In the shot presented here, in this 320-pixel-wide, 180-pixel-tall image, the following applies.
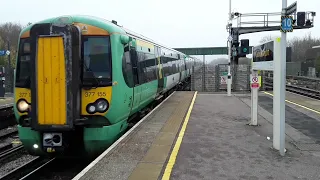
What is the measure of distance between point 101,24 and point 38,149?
2.80 metres

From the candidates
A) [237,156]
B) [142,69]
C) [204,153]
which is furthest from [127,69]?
[237,156]

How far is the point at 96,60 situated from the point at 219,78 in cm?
1836

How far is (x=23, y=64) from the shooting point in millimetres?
6441

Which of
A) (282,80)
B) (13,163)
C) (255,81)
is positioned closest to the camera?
(282,80)

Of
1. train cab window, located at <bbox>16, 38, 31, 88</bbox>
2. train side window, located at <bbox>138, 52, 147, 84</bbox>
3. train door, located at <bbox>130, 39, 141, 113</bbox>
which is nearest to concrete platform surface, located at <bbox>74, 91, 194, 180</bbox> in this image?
train door, located at <bbox>130, 39, 141, 113</bbox>

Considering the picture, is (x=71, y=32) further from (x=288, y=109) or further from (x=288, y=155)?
(x=288, y=109)

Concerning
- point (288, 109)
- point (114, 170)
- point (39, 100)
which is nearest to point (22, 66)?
point (39, 100)

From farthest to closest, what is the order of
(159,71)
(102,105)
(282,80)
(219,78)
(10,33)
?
1. (10,33)
2. (219,78)
3. (159,71)
4. (282,80)
5. (102,105)

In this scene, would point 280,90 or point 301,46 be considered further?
point 301,46

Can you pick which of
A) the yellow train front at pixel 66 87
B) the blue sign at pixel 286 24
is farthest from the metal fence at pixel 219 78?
the yellow train front at pixel 66 87

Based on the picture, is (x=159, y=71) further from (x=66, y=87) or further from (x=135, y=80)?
(x=66, y=87)

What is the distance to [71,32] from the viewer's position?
598 centimetres

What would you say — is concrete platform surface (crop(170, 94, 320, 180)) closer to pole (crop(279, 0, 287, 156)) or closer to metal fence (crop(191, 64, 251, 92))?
pole (crop(279, 0, 287, 156))

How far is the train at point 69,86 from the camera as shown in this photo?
5.97m
